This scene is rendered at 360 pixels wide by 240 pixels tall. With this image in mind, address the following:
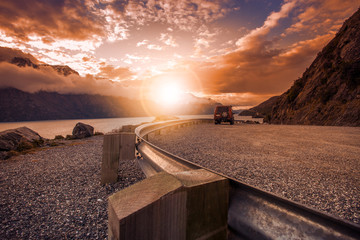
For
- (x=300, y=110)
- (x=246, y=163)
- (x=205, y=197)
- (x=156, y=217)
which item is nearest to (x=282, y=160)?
(x=246, y=163)

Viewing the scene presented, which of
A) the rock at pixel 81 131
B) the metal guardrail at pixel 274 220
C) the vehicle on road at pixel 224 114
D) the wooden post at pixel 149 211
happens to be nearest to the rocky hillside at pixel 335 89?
the vehicle on road at pixel 224 114

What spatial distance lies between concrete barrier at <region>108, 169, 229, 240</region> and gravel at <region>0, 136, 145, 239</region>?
157cm

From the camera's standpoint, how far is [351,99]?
20.1 m

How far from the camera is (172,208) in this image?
3.88 feet

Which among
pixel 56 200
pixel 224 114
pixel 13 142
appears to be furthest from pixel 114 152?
pixel 224 114

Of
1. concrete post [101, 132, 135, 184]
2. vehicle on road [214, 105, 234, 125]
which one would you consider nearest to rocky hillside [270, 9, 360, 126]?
vehicle on road [214, 105, 234, 125]

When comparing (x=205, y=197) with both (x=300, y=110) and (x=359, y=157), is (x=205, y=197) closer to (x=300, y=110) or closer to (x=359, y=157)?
(x=359, y=157)

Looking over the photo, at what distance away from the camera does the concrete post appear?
382 cm

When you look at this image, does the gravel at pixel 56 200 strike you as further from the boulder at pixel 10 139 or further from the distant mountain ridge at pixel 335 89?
the distant mountain ridge at pixel 335 89

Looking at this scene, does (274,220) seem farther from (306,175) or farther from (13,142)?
(13,142)

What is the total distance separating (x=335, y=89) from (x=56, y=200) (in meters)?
32.3

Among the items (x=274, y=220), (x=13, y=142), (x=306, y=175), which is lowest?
(x=13, y=142)

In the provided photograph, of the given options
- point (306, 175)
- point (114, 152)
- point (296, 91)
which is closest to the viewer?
point (306, 175)

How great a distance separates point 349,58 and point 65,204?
36.3m
